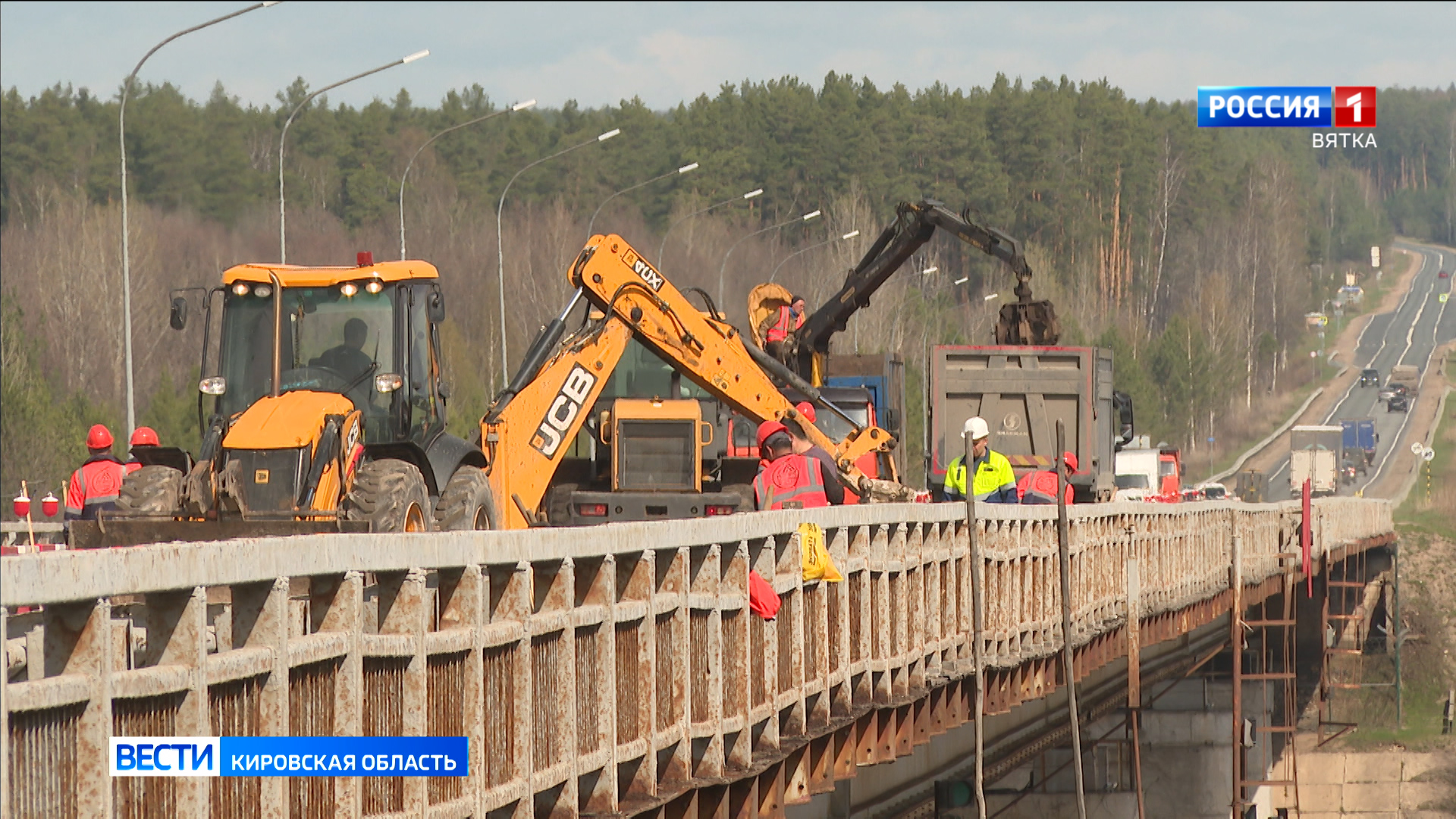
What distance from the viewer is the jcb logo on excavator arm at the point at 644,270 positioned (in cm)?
2147

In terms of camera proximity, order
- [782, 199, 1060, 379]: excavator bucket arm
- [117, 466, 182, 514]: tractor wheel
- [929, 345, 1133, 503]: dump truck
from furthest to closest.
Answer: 1. [782, 199, 1060, 379]: excavator bucket arm
2. [929, 345, 1133, 503]: dump truck
3. [117, 466, 182, 514]: tractor wheel

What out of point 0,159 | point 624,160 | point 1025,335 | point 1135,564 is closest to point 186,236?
point 0,159

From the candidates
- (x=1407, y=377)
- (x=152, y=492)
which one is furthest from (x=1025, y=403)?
(x=1407, y=377)

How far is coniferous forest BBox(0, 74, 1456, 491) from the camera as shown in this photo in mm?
72812

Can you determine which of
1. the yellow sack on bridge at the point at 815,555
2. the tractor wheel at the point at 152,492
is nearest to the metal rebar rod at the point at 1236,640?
the yellow sack on bridge at the point at 815,555

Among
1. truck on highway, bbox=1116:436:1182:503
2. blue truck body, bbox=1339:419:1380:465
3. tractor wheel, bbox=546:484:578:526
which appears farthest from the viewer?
blue truck body, bbox=1339:419:1380:465

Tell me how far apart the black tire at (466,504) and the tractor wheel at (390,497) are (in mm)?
597

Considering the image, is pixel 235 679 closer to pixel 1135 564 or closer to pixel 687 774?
pixel 687 774

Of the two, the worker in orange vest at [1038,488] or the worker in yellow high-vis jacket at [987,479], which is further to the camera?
the worker in orange vest at [1038,488]

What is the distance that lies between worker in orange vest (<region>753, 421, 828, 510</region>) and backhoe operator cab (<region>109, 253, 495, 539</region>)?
2308mm

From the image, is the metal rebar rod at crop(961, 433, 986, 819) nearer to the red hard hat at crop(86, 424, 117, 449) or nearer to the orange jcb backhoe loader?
the orange jcb backhoe loader

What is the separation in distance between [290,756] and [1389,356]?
161 m

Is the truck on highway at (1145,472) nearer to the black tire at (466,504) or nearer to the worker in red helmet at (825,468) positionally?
the black tire at (466,504)

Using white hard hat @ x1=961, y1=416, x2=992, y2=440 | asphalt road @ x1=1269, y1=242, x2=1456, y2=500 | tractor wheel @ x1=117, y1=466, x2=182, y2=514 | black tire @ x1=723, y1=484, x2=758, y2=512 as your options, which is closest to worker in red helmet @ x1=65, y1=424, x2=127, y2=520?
tractor wheel @ x1=117, y1=466, x2=182, y2=514
